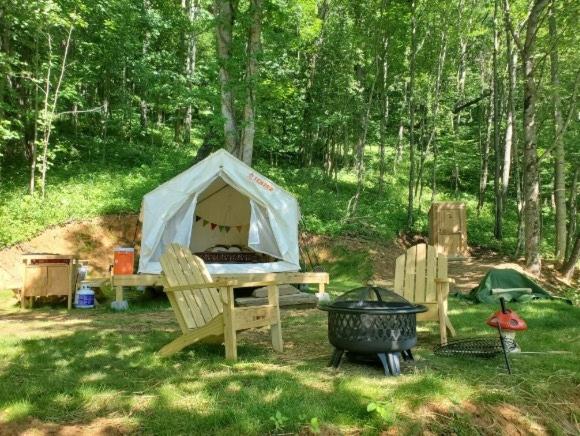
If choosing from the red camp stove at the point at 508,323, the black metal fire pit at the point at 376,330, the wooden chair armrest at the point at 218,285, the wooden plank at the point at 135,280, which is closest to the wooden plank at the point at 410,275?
the red camp stove at the point at 508,323

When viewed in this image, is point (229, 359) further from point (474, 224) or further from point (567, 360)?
point (474, 224)

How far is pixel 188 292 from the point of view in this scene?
4.48 meters

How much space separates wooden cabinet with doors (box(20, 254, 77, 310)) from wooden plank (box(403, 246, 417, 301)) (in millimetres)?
4636

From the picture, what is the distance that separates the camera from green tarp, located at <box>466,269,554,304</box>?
7320 mm

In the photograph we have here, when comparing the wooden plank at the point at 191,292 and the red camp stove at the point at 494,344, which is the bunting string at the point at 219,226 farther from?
the red camp stove at the point at 494,344

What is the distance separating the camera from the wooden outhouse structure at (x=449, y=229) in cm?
1379

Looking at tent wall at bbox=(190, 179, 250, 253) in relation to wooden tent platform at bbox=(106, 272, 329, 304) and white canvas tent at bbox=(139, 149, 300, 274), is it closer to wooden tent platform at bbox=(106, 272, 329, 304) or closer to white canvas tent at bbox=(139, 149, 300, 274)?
white canvas tent at bbox=(139, 149, 300, 274)

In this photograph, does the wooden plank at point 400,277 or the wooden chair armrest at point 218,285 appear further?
the wooden plank at point 400,277

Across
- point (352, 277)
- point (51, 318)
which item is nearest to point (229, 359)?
point (51, 318)

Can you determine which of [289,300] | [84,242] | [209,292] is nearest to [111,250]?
[84,242]

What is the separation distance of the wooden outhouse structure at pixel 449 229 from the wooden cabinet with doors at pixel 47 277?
32.5 ft

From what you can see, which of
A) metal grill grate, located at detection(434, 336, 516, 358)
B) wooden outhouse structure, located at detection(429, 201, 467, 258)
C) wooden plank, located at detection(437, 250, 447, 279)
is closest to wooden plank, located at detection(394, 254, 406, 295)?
wooden plank, located at detection(437, 250, 447, 279)

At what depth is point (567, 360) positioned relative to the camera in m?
4.13

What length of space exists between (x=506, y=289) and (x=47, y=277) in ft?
22.0
